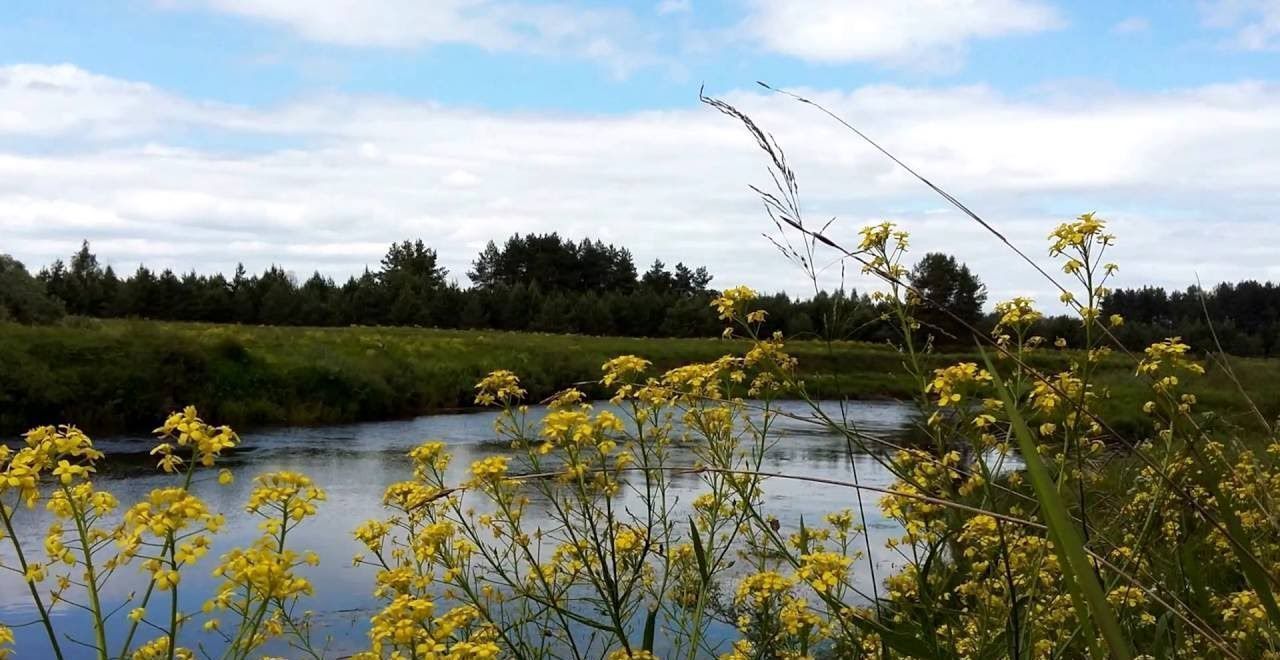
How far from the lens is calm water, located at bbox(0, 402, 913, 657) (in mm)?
6297

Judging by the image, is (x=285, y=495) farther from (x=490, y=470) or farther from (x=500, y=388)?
(x=500, y=388)

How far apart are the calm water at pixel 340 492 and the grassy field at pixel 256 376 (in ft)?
3.51

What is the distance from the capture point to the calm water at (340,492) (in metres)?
6.30

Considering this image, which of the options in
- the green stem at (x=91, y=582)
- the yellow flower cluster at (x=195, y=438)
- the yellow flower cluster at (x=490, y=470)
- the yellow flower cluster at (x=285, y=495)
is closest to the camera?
the green stem at (x=91, y=582)

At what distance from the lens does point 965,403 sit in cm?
259

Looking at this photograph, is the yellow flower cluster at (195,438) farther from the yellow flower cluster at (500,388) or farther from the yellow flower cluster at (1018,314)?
the yellow flower cluster at (1018,314)

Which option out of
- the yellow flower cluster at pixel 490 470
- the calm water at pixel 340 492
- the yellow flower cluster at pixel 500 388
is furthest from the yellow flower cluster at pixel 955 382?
the yellow flower cluster at pixel 500 388

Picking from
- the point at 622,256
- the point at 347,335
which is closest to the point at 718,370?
the point at 347,335

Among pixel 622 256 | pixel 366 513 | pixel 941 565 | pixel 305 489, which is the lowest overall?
pixel 366 513

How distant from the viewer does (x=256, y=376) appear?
57.6ft

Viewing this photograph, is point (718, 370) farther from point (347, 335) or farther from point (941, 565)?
point (347, 335)

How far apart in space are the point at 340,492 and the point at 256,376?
25.8ft

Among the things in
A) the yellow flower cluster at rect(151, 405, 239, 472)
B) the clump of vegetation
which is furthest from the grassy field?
the yellow flower cluster at rect(151, 405, 239, 472)

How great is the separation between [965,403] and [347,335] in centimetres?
2395
